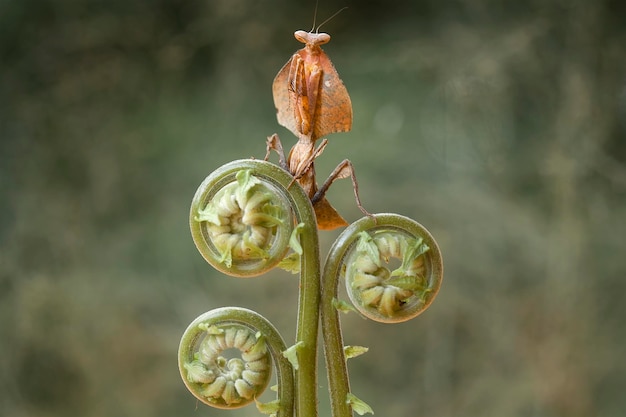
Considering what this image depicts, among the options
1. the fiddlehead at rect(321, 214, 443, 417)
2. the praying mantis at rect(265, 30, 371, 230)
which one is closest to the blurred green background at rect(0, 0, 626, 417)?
the praying mantis at rect(265, 30, 371, 230)

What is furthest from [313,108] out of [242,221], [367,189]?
[367,189]

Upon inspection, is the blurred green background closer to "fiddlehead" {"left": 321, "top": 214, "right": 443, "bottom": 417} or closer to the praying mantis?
the praying mantis

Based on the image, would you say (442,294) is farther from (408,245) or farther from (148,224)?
(408,245)

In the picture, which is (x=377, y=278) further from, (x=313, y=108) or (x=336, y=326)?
(x=313, y=108)

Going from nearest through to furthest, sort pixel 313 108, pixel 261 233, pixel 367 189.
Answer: pixel 261 233, pixel 313 108, pixel 367 189

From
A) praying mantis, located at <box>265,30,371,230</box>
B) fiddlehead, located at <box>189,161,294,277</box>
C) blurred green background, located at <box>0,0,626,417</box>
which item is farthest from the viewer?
blurred green background, located at <box>0,0,626,417</box>

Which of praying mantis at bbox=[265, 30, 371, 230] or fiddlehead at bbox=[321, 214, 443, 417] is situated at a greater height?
praying mantis at bbox=[265, 30, 371, 230]

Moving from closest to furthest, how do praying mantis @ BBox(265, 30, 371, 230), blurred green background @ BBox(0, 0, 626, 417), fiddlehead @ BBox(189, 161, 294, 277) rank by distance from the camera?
1. fiddlehead @ BBox(189, 161, 294, 277)
2. praying mantis @ BBox(265, 30, 371, 230)
3. blurred green background @ BBox(0, 0, 626, 417)

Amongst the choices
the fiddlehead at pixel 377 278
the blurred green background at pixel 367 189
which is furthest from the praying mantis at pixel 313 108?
the blurred green background at pixel 367 189
